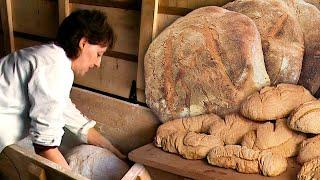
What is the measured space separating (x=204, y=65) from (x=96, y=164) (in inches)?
26.4

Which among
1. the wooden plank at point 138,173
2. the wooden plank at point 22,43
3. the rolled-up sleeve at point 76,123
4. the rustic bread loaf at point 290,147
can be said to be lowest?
the wooden plank at point 138,173

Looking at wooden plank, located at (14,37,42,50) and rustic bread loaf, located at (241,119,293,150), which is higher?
wooden plank, located at (14,37,42,50)

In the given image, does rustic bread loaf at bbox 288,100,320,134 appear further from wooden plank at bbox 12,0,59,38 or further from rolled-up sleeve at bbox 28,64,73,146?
wooden plank at bbox 12,0,59,38

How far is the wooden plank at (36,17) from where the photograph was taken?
7.51 ft

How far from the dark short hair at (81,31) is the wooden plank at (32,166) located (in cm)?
52

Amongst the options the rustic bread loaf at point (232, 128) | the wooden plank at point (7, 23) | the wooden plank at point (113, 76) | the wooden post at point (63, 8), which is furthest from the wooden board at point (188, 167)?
the wooden plank at point (7, 23)

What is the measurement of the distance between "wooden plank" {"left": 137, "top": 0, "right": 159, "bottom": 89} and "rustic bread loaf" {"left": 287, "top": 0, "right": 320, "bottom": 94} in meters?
0.64

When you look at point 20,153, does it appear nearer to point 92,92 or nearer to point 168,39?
point 168,39

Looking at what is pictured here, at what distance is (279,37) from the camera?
4.83ft

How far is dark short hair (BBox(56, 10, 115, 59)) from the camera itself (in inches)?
53.1

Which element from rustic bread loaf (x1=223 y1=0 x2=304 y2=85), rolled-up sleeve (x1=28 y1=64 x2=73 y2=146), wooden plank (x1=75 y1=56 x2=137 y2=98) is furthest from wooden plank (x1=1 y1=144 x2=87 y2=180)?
wooden plank (x1=75 y1=56 x2=137 y2=98)

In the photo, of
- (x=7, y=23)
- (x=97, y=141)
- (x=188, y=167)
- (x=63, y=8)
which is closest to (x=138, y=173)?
(x=188, y=167)

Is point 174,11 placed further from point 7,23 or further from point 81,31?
point 7,23

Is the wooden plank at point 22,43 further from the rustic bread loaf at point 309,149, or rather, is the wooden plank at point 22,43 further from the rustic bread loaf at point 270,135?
the rustic bread loaf at point 309,149
